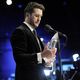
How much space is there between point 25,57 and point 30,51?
0.10 metres

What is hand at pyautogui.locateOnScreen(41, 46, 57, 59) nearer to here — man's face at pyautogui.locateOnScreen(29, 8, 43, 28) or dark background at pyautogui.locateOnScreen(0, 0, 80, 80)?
man's face at pyautogui.locateOnScreen(29, 8, 43, 28)

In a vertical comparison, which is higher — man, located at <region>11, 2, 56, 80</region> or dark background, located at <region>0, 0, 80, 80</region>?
dark background, located at <region>0, 0, 80, 80</region>

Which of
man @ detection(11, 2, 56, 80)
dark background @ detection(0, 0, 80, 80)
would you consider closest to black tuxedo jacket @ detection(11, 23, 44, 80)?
man @ detection(11, 2, 56, 80)

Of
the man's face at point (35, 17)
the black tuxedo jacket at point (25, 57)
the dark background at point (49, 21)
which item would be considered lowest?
the black tuxedo jacket at point (25, 57)

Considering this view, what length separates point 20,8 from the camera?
11.4 meters

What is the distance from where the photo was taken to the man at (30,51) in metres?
1.87

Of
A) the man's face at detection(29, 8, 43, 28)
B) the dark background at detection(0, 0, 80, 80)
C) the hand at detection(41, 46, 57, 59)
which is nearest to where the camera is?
the hand at detection(41, 46, 57, 59)

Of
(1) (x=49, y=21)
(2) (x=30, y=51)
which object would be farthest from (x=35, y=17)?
(1) (x=49, y=21)

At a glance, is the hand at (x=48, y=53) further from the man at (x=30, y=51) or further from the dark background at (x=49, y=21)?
the dark background at (x=49, y=21)

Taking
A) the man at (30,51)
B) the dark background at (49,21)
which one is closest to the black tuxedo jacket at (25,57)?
the man at (30,51)

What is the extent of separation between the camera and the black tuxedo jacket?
6.16 feet

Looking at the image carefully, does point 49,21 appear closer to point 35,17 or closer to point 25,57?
point 35,17

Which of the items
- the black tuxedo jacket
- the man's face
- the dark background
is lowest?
the black tuxedo jacket

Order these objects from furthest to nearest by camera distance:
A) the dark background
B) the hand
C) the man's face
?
the dark background
the man's face
the hand
